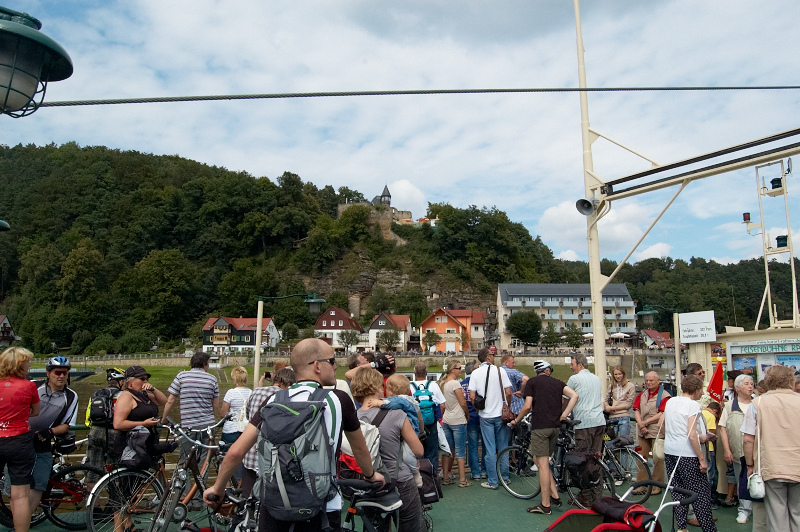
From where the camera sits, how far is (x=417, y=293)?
82.4m

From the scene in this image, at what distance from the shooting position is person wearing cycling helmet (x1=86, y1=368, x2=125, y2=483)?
553 cm

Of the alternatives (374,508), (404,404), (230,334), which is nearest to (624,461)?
(404,404)

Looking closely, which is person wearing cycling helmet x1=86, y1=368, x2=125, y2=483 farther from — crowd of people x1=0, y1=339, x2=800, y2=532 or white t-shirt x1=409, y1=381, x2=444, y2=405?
white t-shirt x1=409, y1=381, x2=444, y2=405

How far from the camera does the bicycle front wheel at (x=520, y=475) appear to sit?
7.30m

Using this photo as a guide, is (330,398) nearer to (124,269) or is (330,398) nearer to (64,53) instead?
(64,53)

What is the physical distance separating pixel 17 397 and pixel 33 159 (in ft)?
449

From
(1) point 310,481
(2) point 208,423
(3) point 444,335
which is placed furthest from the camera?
(3) point 444,335

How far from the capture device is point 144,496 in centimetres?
547

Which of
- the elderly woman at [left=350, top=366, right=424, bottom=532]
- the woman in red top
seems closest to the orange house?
the woman in red top

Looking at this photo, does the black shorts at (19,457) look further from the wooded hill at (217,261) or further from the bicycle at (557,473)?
the wooded hill at (217,261)

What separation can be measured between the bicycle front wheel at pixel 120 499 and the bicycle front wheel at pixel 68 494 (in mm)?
470

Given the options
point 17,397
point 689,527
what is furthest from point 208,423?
point 689,527

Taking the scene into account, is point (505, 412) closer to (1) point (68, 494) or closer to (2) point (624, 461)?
(2) point (624, 461)

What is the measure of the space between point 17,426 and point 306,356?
10.2 ft
